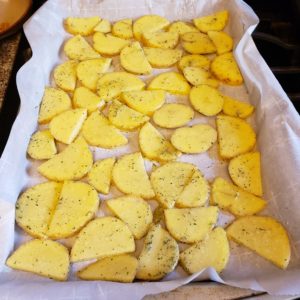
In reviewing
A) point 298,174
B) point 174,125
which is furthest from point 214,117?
point 298,174

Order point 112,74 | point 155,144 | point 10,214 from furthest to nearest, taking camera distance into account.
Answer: point 112,74 < point 155,144 < point 10,214

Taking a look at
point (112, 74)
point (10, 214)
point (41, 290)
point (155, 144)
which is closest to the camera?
point (41, 290)

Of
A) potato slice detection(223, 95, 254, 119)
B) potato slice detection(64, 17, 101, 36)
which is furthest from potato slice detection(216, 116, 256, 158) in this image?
potato slice detection(64, 17, 101, 36)

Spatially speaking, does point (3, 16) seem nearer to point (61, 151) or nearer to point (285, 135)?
point (61, 151)

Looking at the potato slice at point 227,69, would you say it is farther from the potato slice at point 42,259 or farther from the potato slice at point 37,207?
the potato slice at point 42,259

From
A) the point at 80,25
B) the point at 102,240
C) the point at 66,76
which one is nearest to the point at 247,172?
the point at 102,240

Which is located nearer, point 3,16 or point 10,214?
point 10,214

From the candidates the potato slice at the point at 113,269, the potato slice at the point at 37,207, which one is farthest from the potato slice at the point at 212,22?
the potato slice at the point at 113,269

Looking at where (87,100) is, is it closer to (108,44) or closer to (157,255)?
(108,44)
